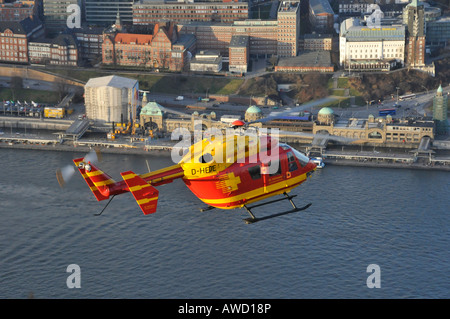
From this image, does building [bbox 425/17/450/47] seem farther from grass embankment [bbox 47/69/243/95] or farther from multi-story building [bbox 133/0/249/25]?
grass embankment [bbox 47/69/243/95]

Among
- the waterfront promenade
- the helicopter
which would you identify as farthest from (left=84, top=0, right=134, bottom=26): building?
the helicopter

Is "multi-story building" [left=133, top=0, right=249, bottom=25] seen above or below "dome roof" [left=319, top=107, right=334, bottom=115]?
above

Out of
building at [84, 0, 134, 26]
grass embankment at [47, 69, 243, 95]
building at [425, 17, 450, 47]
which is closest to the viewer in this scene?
grass embankment at [47, 69, 243, 95]

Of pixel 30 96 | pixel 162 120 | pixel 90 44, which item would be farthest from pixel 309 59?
pixel 30 96

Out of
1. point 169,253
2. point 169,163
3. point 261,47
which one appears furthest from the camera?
point 261,47

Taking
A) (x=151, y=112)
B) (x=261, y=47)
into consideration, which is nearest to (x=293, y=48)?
(x=261, y=47)

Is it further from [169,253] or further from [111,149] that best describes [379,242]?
[111,149]
